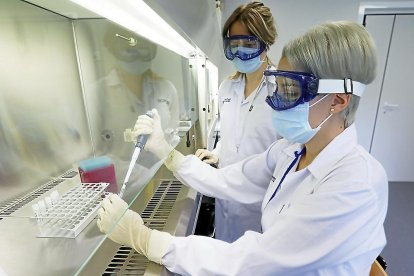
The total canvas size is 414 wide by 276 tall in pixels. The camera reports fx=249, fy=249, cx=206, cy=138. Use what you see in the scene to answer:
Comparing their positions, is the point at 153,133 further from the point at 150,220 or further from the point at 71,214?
the point at 71,214

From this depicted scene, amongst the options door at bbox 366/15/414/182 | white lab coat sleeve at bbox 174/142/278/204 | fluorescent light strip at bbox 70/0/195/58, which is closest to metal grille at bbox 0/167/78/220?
white lab coat sleeve at bbox 174/142/278/204

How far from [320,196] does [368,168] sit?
0.16 metres

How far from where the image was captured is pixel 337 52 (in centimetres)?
67

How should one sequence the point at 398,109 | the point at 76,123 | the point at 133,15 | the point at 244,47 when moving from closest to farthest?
the point at 133,15
the point at 76,123
the point at 244,47
the point at 398,109

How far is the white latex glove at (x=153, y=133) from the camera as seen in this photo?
1024 millimetres

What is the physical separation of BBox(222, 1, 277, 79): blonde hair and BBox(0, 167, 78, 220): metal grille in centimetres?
104

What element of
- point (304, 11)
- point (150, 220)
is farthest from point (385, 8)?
point (150, 220)

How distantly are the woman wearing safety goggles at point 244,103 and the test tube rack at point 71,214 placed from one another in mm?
793

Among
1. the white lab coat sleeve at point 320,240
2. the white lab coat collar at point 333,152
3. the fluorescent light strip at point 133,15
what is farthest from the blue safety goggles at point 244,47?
the white lab coat sleeve at point 320,240

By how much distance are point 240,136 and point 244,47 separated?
469mm

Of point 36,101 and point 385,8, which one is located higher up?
point 385,8

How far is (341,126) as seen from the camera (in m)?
0.76

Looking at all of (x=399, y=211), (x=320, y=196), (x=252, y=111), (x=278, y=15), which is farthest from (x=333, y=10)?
(x=320, y=196)

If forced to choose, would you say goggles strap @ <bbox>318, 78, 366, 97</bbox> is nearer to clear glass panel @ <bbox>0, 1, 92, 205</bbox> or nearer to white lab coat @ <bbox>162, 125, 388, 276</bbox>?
white lab coat @ <bbox>162, 125, 388, 276</bbox>
